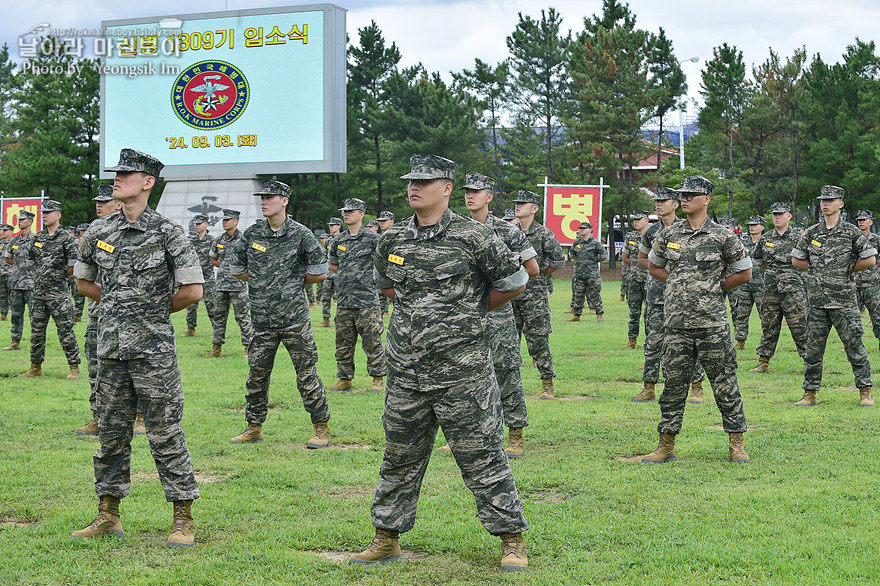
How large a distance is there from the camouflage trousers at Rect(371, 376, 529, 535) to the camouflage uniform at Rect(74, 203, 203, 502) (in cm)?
134

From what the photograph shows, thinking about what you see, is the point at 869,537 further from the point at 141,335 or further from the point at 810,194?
the point at 810,194

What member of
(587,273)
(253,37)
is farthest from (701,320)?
(253,37)

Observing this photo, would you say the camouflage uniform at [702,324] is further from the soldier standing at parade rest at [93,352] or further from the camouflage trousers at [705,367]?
the soldier standing at parade rest at [93,352]

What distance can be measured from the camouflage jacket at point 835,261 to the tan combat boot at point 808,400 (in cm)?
105

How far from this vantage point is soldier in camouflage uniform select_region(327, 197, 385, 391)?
11656mm

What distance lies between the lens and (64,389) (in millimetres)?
11945

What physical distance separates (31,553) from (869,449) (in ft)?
22.4

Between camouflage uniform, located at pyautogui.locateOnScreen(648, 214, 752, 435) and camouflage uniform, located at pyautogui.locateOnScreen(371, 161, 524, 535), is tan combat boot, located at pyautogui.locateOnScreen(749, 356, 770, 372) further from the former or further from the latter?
camouflage uniform, located at pyautogui.locateOnScreen(371, 161, 524, 535)

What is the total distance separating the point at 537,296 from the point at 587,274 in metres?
12.1

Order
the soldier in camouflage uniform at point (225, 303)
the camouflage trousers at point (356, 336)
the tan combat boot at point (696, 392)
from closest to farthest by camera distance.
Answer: the tan combat boot at point (696, 392) < the camouflage trousers at point (356, 336) < the soldier in camouflage uniform at point (225, 303)

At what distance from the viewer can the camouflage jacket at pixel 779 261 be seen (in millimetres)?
13305

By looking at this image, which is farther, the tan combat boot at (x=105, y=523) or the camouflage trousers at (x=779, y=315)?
the camouflage trousers at (x=779, y=315)

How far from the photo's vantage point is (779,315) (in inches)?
532

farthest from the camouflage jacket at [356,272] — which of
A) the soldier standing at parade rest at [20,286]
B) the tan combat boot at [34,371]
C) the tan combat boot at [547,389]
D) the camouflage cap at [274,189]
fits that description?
A: the soldier standing at parade rest at [20,286]
